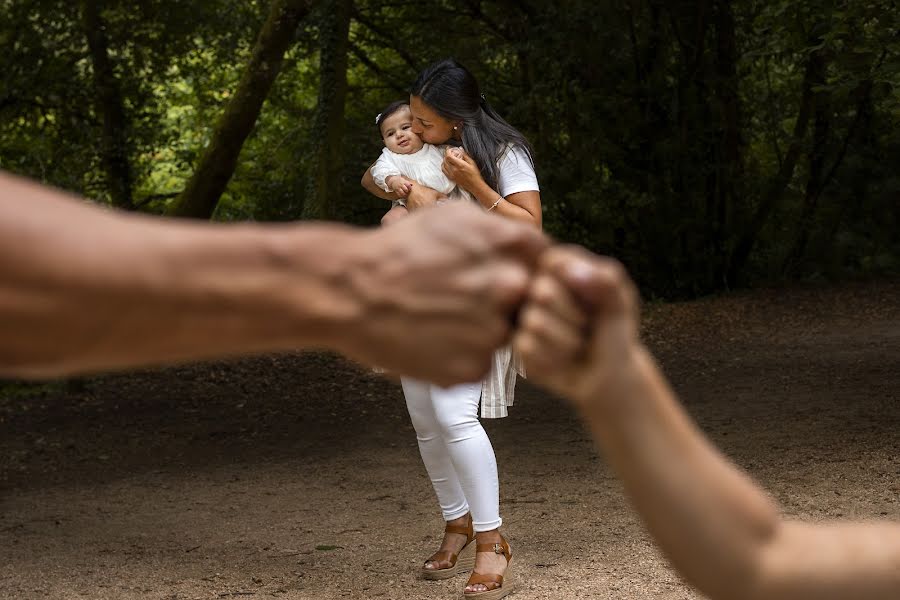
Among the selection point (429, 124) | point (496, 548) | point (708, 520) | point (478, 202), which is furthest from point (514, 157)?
point (708, 520)

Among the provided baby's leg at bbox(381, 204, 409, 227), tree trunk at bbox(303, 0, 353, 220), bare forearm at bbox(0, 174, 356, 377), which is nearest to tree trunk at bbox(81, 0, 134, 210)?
tree trunk at bbox(303, 0, 353, 220)

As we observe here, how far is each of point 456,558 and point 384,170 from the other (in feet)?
5.93

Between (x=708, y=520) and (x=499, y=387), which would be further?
(x=499, y=387)

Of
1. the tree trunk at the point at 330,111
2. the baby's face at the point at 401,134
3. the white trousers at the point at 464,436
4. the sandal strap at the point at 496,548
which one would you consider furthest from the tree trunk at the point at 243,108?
the sandal strap at the point at 496,548

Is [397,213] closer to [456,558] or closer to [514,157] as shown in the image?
[514,157]

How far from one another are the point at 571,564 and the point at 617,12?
10402mm

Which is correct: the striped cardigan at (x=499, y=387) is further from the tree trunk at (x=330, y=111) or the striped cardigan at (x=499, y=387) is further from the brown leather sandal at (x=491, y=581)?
the tree trunk at (x=330, y=111)

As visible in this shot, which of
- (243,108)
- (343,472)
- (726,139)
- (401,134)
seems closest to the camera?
(401,134)

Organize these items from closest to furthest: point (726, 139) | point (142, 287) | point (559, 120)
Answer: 1. point (142, 287)
2. point (559, 120)
3. point (726, 139)

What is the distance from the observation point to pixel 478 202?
4.68 m

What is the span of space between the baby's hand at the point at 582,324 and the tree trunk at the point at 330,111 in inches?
411

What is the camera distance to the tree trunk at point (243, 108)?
9.65 m

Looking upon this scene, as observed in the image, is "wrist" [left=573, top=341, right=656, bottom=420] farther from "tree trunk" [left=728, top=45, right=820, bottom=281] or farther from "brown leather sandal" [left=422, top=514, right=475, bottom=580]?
"tree trunk" [left=728, top=45, right=820, bottom=281]

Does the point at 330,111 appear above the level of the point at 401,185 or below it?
above
